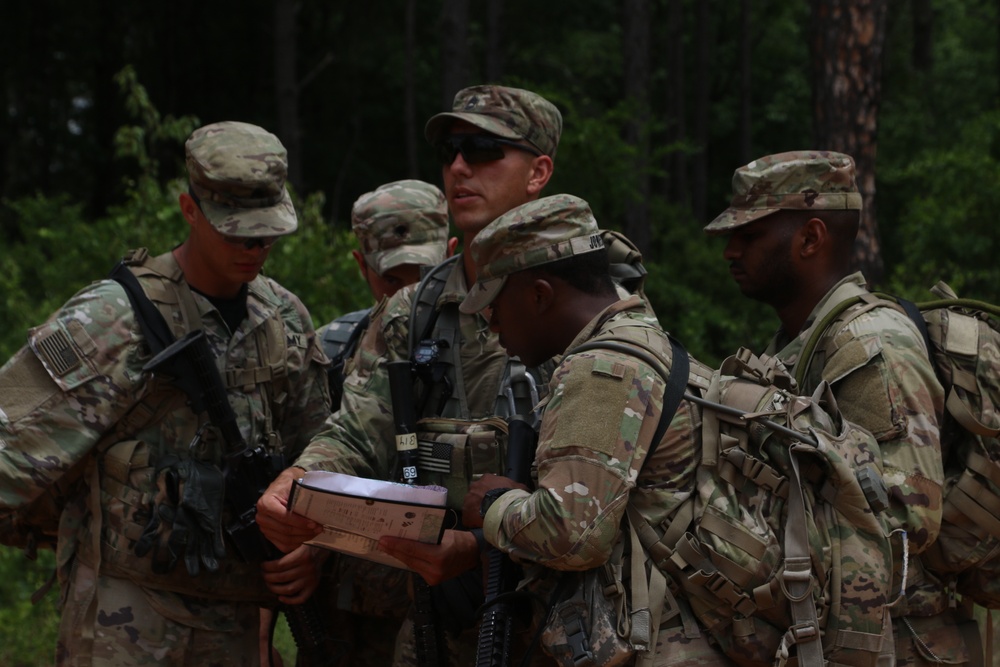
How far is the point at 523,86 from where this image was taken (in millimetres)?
12883

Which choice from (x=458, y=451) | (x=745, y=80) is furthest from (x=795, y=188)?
(x=745, y=80)

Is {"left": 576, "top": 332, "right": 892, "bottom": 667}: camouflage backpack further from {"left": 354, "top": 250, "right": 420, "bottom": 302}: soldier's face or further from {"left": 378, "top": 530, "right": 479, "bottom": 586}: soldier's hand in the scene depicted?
{"left": 354, "top": 250, "right": 420, "bottom": 302}: soldier's face

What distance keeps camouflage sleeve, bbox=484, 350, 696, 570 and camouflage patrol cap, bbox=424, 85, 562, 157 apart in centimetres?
123

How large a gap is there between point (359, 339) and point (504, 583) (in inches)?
74.1

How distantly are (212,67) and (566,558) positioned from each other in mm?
24984

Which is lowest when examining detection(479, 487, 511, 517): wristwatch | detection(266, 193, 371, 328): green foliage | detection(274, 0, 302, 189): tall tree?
detection(274, 0, 302, 189): tall tree

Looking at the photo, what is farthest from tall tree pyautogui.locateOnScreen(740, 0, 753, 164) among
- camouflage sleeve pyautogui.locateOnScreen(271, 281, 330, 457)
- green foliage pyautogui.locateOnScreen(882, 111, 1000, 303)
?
camouflage sleeve pyautogui.locateOnScreen(271, 281, 330, 457)

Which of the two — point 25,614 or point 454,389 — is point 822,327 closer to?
point 454,389

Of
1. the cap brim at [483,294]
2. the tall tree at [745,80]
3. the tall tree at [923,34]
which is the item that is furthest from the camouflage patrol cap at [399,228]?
the tall tree at [923,34]

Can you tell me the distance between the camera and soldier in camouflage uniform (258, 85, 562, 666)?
350 centimetres

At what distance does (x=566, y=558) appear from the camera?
8.63ft

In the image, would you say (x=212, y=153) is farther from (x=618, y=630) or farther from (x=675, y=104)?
(x=675, y=104)

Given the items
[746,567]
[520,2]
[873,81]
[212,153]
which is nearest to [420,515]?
[746,567]

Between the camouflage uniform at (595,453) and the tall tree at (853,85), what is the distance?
6771 millimetres
